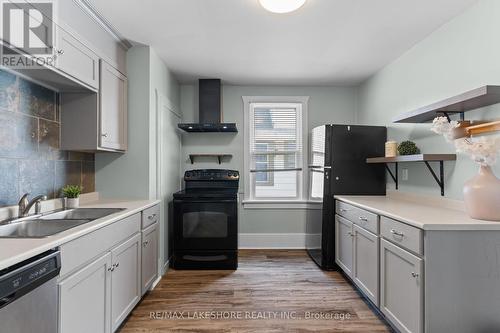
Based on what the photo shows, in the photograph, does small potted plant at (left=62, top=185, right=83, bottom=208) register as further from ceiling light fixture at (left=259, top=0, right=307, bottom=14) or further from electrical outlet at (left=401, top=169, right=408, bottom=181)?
electrical outlet at (left=401, top=169, right=408, bottom=181)

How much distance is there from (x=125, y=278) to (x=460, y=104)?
2.68m

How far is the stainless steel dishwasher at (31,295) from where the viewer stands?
1014mm

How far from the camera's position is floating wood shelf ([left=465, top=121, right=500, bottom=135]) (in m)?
1.79

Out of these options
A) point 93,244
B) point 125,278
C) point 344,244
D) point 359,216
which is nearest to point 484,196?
point 359,216

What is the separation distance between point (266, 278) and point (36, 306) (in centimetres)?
222

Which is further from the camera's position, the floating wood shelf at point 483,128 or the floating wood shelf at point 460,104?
the floating wood shelf at point 483,128

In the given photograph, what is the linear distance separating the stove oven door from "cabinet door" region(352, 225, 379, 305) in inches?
52.3

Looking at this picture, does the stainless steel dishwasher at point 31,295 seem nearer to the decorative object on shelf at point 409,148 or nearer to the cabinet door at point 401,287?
the cabinet door at point 401,287

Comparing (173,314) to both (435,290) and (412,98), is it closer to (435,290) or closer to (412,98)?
(435,290)

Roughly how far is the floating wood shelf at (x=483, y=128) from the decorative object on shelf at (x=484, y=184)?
23cm

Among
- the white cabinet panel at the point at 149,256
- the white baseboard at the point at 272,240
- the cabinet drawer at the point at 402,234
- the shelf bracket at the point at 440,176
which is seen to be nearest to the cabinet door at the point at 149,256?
the white cabinet panel at the point at 149,256

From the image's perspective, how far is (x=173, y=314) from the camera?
231 centimetres

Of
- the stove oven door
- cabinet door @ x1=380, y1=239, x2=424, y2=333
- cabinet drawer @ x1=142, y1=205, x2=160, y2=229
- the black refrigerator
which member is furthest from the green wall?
cabinet drawer @ x1=142, y1=205, x2=160, y2=229

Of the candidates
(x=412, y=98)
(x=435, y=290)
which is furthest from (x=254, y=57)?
(x=435, y=290)
